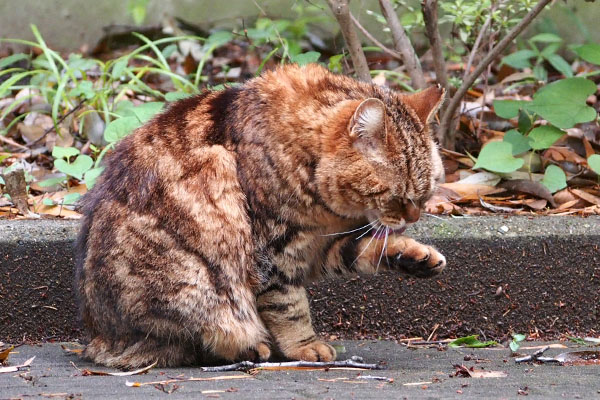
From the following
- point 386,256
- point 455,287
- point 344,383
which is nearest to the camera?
point 344,383

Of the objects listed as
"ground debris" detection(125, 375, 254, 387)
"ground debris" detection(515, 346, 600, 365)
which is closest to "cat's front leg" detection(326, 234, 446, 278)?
"ground debris" detection(515, 346, 600, 365)

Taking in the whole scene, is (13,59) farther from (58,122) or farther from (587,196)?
(587,196)

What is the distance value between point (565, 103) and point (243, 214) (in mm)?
2021

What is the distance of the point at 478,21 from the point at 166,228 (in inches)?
104

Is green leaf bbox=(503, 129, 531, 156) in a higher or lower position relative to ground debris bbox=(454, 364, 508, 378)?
higher

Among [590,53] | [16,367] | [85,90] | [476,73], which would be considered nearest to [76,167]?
[85,90]

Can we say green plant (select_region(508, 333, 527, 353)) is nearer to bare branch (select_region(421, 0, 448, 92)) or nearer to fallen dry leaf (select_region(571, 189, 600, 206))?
fallen dry leaf (select_region(571, 189, 600, 206))

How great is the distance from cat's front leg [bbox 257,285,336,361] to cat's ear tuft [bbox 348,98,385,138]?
633 mm

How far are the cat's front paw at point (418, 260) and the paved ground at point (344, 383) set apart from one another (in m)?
0.36

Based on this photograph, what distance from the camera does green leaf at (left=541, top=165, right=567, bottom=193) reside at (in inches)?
170

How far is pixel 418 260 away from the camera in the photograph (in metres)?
3.35

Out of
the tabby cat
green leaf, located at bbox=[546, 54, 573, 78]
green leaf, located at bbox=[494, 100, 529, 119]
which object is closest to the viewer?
the tabby cat

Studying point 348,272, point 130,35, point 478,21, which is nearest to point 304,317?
point 348,272

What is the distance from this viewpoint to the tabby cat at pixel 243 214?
313cm
